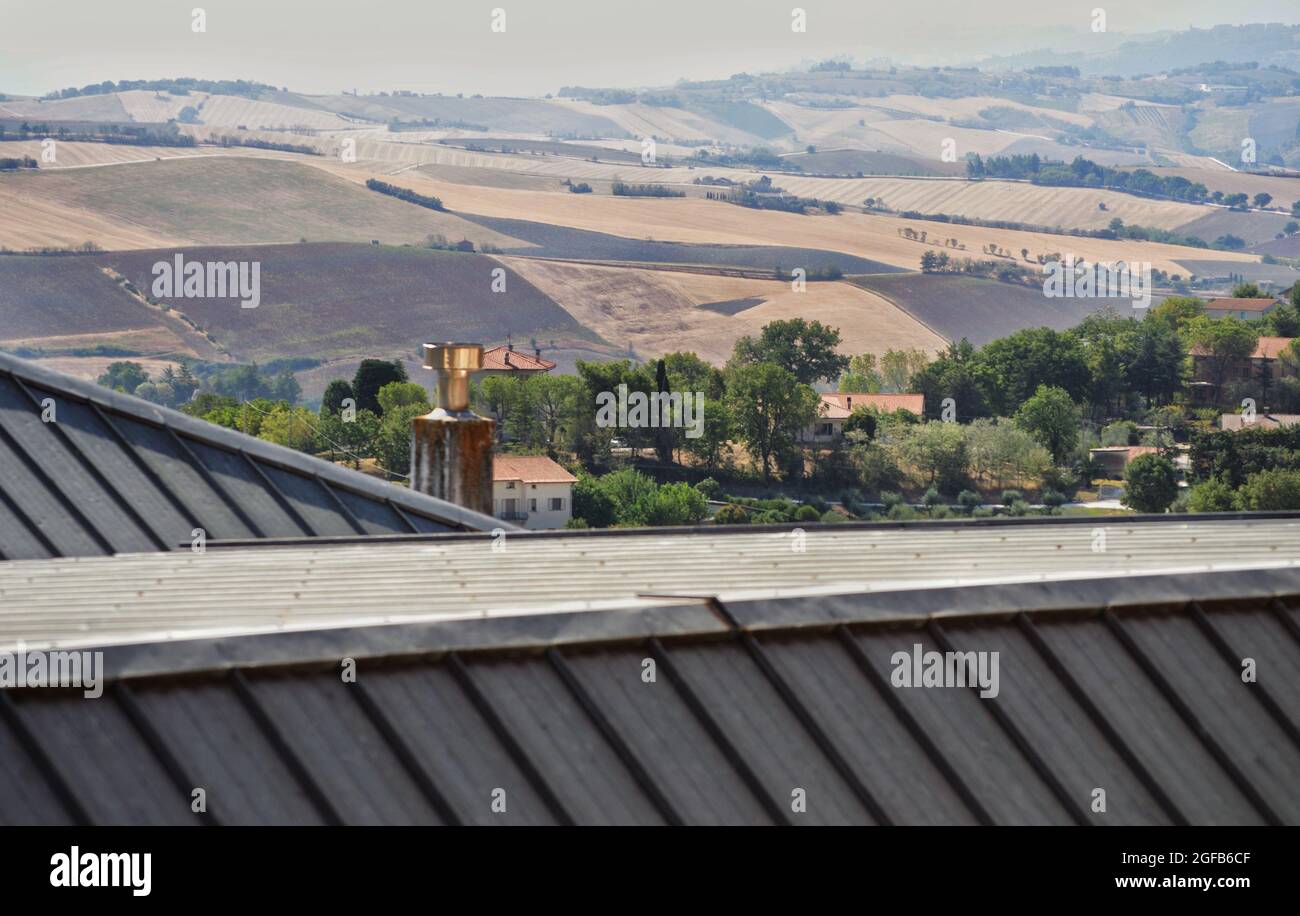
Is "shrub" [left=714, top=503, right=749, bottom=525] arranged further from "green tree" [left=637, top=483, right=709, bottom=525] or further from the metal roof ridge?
the metal roof ridge

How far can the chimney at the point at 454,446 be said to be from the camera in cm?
2261

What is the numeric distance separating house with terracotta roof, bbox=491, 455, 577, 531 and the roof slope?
126 m

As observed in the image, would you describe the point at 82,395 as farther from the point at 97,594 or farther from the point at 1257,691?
the point at 1257,691

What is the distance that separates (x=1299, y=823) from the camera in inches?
409

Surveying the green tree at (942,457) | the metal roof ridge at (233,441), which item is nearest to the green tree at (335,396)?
the green tree at (942,457)

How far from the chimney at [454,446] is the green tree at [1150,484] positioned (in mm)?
137862

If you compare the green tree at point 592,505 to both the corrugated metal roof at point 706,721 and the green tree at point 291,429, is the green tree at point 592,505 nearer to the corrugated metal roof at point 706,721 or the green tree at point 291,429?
the green tree at point 291,429

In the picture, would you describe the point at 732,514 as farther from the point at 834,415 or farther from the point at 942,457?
the point at 834,415

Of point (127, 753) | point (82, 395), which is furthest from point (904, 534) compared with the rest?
point (82, 395)

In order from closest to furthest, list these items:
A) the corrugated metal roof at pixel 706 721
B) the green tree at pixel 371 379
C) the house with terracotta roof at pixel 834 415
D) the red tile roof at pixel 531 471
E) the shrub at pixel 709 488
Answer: the corrugated metal roof at pixel 706 721 < the red tile roof at pixel 531 471 < the shrub at pixel 709 488 < the green tree at pixel 371 379 < the house with terracotta roof at pixel 834 415

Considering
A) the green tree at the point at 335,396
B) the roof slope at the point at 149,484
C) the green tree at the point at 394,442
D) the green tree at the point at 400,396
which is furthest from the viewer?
Answer: the green tree at the point at 335,396

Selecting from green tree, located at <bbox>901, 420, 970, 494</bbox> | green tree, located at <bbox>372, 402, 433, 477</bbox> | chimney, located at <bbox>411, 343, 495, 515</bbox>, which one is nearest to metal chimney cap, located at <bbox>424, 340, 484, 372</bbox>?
chimney, located at <bbox>411, 343, 495, 515</bbox>

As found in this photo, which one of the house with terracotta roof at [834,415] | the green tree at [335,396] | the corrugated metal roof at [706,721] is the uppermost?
the corrugated metal roof at [706,721]
